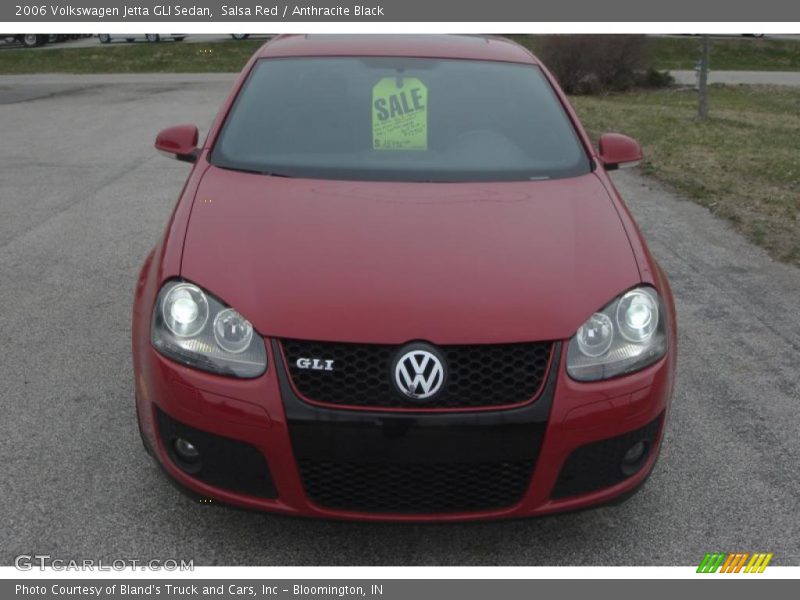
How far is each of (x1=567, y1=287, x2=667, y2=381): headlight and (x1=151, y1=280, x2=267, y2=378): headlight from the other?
3.23 ft

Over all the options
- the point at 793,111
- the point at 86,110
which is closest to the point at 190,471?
the point at 86,110

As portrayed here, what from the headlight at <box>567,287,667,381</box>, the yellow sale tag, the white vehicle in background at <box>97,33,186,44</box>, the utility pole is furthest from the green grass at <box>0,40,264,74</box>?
the headlight at <box>567,287,667,381</box>

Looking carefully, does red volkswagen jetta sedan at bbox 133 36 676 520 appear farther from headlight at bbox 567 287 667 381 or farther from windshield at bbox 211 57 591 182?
windshield at bbox 211 57 591 182

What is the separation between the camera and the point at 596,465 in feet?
10.1

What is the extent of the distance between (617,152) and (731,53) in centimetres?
3092

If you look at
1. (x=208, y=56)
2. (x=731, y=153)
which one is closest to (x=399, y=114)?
(x=731, y=153)

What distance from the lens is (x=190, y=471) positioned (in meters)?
3.12

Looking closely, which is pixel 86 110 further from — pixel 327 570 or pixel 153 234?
pixel 327 570

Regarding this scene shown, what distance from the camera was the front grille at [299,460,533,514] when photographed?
294 cm

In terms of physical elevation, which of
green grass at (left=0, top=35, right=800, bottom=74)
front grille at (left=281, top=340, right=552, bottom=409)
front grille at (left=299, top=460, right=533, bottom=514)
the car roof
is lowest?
green grass at (left=0, top=35, right=800, bottom=74)

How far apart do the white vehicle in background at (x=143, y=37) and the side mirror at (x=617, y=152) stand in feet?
111

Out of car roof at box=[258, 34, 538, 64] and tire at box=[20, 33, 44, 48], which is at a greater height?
car roof at box=[258, 34, 538, 64]

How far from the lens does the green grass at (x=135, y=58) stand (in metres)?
27.9

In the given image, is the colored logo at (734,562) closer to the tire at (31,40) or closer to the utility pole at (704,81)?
the utility pole at (704,81)
